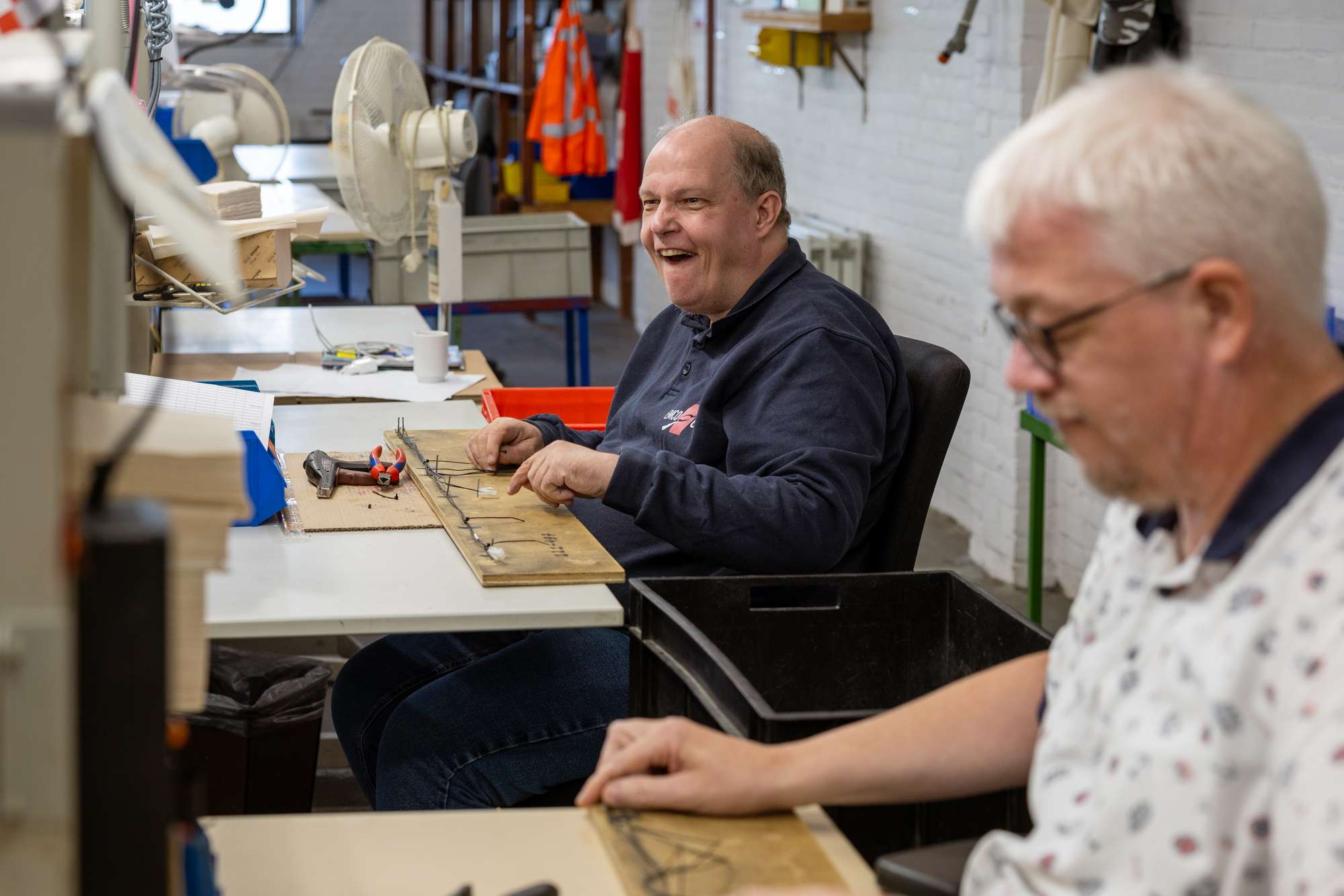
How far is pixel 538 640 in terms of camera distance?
196 cm

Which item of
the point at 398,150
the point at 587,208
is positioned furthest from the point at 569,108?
the point at 398,150

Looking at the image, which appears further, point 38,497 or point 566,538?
point 566,538

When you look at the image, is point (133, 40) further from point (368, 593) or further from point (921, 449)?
point (921, 449)

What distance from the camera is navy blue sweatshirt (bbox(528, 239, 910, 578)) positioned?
1.84 meters

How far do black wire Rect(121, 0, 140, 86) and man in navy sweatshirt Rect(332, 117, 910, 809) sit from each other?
77 cm

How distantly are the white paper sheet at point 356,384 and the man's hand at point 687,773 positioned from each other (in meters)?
1.69

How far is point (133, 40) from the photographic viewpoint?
2291mm

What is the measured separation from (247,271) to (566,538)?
4.38ft

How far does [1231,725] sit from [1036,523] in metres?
2.49

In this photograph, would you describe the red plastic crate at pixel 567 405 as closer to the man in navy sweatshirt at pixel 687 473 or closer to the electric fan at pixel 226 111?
the man in navy sweatshirt at pixel 687 473

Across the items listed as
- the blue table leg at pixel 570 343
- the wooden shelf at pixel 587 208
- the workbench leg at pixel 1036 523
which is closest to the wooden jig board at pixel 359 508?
the workbench leg at pixel 1036 523

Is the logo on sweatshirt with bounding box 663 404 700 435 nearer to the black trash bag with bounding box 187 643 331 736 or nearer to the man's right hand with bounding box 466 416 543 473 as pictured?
the man's right hand with bounding box 466 416 543 473

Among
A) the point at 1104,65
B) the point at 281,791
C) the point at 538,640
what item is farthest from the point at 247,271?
the point at 1104,65

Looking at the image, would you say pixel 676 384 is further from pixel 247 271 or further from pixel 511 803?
pixel 247 271
